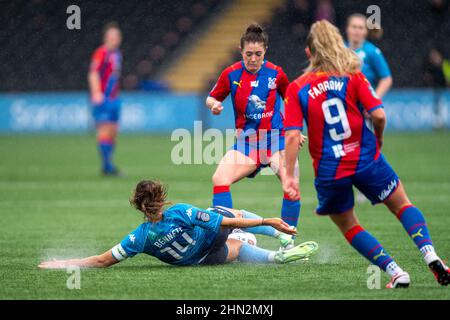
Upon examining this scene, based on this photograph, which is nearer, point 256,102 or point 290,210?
point 290,210

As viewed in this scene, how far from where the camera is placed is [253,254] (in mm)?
7473

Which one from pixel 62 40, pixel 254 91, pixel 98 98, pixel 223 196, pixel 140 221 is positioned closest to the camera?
pixel 223 196

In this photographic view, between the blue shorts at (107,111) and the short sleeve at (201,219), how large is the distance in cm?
977

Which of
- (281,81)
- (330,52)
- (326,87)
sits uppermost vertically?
(330,52)

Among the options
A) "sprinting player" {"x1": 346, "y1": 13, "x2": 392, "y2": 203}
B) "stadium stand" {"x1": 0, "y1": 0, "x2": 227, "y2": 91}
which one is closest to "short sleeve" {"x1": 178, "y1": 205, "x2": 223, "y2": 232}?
"sprinting player" {"x1": 346, "y1": 13, "x2": 392, "y2": 203}

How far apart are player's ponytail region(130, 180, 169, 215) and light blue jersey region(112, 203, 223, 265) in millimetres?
136

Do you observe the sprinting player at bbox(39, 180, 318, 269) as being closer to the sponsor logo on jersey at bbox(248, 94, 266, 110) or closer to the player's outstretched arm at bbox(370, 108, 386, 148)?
the player's outstretched arm at bbox(370, 108, 386, 148)

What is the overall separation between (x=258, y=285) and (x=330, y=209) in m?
0.75

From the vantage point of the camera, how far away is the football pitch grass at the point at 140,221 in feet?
20.4

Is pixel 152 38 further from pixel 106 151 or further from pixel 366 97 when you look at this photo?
pixel 366 97

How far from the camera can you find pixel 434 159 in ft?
59.1

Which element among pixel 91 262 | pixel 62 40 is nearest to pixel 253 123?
pixel 91 262

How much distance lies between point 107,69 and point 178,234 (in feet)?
32.8

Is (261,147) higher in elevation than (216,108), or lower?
lower
